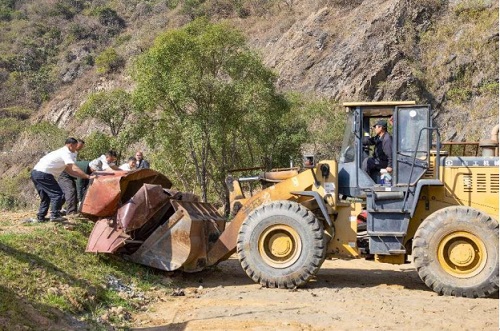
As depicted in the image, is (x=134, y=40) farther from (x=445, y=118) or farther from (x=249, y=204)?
(x=249, y=204)

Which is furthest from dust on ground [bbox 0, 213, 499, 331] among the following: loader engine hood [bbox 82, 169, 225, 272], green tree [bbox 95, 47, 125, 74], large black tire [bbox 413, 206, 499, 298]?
green tree [bbox 95, 47, 125, 74]

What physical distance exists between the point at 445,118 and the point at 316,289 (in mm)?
24578

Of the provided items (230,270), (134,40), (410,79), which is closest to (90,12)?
(134,40)

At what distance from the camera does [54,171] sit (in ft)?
31.3

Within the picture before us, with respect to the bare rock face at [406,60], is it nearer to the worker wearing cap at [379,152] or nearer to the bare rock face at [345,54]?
the bare rock face at [345,54]

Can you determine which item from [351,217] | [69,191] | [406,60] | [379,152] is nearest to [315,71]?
[406,60]

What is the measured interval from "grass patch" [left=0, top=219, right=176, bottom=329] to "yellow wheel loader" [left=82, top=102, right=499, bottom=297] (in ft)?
1.06

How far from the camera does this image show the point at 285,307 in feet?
24.1

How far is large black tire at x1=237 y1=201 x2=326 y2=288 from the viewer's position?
849 cm

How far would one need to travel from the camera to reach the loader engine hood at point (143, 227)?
8867 mm

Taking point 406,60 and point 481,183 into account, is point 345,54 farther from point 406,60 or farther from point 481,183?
point 481,183

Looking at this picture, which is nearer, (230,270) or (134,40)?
(230,270)

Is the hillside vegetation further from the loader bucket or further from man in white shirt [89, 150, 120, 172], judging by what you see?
the loader bucket

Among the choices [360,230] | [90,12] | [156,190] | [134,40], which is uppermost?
[90,12]
